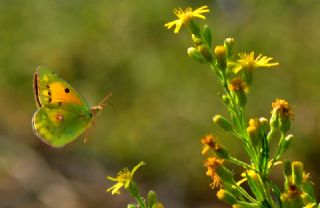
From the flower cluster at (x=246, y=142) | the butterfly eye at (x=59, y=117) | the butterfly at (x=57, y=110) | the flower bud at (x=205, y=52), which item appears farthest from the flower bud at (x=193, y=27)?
the butterfly eye at (x=59, y=117)

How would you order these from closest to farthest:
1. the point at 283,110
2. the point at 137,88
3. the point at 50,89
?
the point at 283,110, the point at 50,89, the point at 137,88

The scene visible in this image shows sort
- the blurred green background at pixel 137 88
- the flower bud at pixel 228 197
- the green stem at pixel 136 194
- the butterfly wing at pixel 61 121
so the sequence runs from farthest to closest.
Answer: the blurred green background at pixel 137 88
the butterfly wing at pixel 61 121
the green stem at pixel 136 194
the flower bud at pixel 228 197

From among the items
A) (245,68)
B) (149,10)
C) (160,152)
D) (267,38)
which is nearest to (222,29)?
(267,38)

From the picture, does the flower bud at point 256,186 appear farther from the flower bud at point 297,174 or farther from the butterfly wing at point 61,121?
the butterfly wing at point 61,121

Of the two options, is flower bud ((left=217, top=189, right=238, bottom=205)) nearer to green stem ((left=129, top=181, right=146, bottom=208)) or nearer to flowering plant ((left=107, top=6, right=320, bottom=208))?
flowering plant ((left=107, top=6, right=320, bottom=208))

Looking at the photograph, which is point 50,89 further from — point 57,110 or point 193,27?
point 193,27

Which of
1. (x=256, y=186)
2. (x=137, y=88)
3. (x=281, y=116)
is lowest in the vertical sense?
(x=256, y=186)

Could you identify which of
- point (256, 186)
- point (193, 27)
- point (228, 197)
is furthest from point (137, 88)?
point (256, 186)

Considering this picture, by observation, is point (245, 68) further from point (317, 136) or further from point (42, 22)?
point (42, 22)
